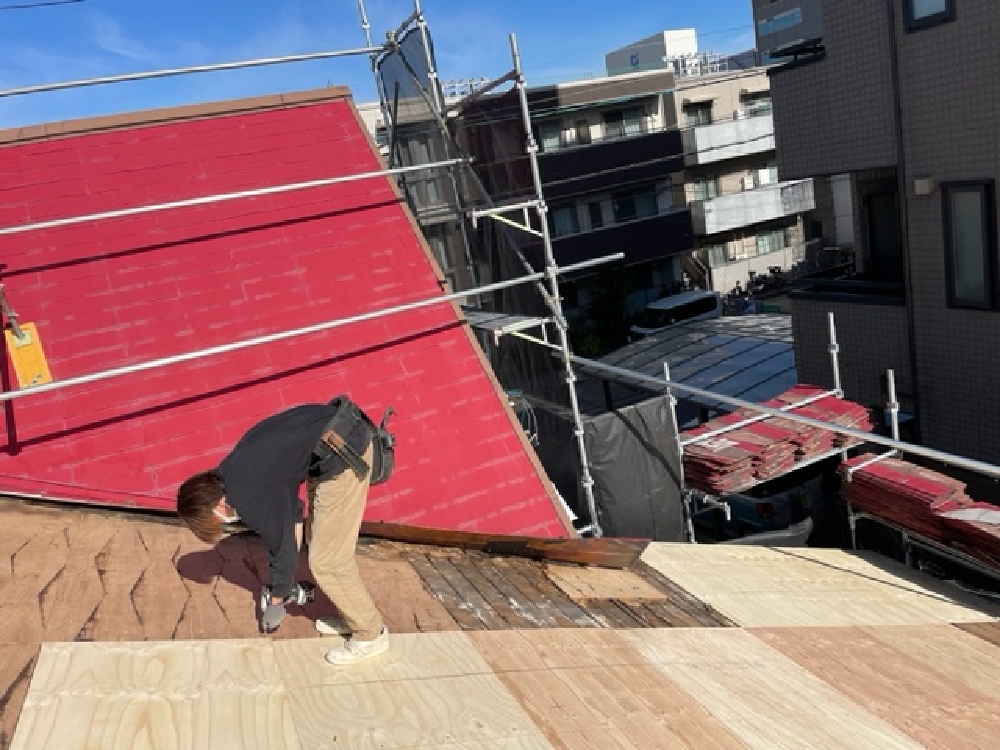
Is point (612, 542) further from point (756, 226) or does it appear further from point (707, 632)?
point (756, 226)

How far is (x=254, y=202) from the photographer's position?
26.2 feet

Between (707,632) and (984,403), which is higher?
(707,632)

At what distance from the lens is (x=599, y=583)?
18.7 ft

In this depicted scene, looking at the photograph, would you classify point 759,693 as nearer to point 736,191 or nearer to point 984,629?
point 984,629

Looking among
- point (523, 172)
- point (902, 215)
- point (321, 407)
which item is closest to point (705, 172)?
point (902, 215)

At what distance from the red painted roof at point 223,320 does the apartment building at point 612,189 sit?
863 inches

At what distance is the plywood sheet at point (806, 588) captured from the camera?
19.1 feet

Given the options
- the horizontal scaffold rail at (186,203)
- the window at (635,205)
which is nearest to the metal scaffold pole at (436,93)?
the horizontal scaffold rail at (186,203)

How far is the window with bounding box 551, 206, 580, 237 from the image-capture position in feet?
101

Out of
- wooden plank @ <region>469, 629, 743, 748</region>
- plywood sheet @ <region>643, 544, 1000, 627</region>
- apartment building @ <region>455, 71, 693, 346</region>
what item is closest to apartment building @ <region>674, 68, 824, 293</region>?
apartment building @ <region>455, 71, 693, 346</region>

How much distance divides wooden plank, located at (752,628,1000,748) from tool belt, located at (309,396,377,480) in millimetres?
2884

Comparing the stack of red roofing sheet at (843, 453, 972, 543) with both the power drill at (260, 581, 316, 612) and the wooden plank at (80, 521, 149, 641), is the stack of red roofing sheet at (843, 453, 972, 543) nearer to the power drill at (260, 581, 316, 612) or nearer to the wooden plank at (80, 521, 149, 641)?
the power drill at (260, 581, 316, 612)

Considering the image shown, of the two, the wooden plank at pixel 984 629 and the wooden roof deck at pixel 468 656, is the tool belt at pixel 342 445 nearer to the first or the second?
the wooden roof deck at pixel 468 656

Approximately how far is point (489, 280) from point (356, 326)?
3.03 metres
